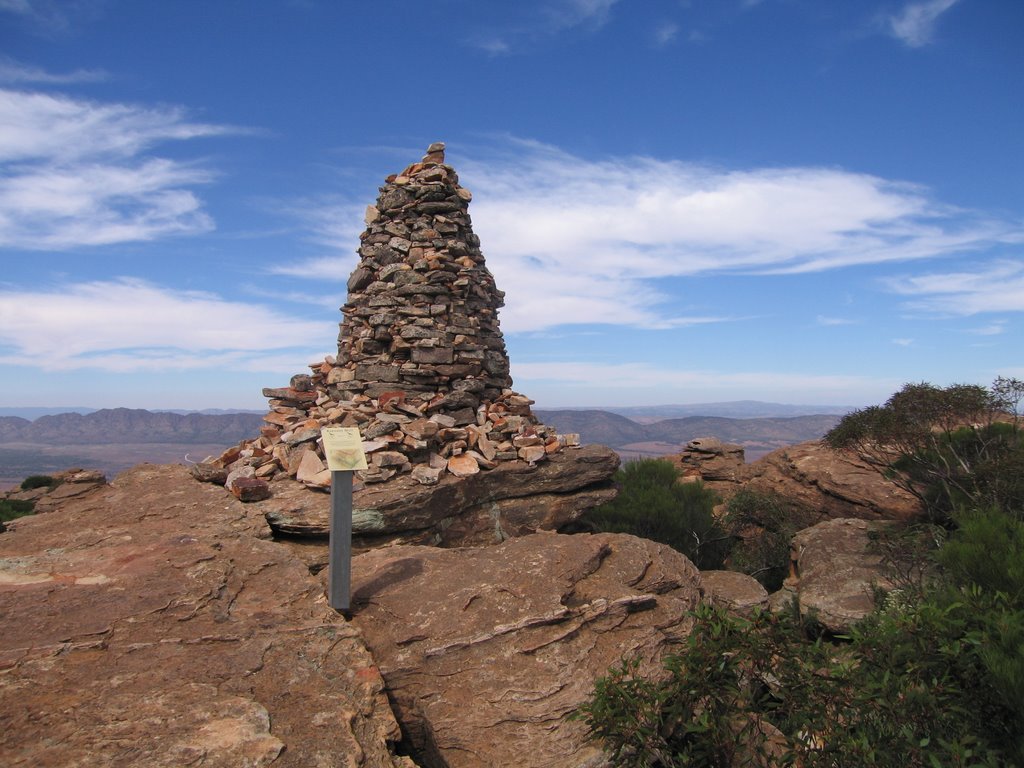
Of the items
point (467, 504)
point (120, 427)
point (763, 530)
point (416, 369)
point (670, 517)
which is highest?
point (416, 369)

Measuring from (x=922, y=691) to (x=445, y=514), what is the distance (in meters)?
5.63

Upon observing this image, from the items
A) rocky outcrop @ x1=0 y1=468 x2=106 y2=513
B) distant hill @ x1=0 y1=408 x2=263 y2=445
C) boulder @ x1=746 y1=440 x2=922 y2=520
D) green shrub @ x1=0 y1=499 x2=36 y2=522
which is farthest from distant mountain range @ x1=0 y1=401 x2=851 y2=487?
rocky outcrop @ x1=0 y1=468 x2=106 y2=513

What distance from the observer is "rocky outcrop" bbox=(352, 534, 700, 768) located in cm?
482

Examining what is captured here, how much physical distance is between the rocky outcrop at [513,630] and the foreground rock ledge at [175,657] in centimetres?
48

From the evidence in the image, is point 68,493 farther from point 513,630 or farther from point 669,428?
point 669,428

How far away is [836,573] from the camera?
9.88 m

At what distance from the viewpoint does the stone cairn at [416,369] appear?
351 inches

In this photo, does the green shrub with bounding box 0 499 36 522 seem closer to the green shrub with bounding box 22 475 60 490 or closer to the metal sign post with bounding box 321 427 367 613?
the green shrub with bounding box 22 475 60 490

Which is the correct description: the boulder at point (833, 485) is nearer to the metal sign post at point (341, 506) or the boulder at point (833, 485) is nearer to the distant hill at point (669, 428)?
the metal sign post at point (341, 506)

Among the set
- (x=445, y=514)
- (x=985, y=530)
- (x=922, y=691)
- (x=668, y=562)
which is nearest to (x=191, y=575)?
(x=445, y=514)

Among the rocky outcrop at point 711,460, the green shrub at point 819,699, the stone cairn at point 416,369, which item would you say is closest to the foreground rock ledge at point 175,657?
the green shrub at point 819,699

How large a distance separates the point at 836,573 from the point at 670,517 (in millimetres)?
3118

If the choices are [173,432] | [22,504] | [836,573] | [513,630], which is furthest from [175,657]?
[173,432]

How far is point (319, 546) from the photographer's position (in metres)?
7.57
